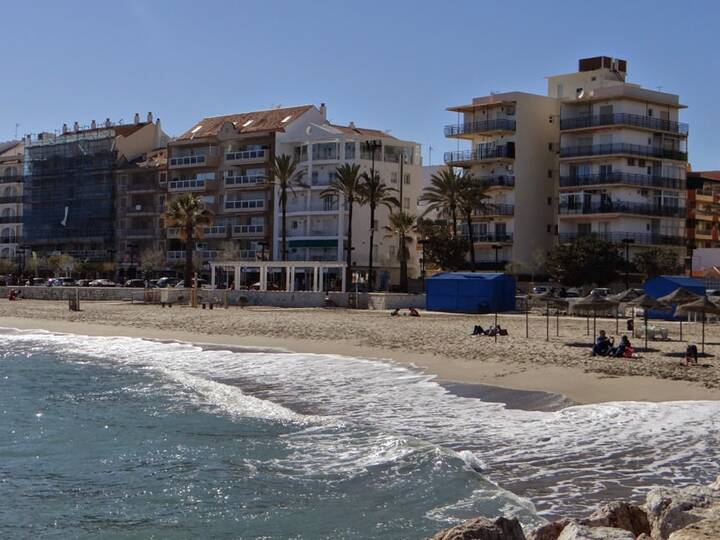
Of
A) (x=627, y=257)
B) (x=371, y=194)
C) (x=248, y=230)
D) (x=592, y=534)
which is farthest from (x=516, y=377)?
(x=248, y=230)

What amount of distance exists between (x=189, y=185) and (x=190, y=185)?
10 centimetres

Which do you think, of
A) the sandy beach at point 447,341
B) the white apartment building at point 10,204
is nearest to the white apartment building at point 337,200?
the sandy beach at point 447,341

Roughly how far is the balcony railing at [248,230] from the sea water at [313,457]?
6647 cm

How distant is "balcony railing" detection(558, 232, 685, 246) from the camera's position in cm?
7456

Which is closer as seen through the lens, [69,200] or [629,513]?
[629,513]

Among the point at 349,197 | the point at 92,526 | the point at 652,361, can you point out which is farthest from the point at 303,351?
the point at 349,197

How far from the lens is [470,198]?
73.4 metres

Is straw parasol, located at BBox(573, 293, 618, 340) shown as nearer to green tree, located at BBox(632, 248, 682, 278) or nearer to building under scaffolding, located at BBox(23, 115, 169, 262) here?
green tree, located at BBox(632, 248, 682, 278)

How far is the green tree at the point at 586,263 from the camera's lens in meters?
67.2

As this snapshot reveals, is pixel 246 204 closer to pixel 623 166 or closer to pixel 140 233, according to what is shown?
pixel 140 233

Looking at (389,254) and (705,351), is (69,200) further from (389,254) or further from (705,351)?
(705,351)

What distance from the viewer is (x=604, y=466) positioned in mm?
15594

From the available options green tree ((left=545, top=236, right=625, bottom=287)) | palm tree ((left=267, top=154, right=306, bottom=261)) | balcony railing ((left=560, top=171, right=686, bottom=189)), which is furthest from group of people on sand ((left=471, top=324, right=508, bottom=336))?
palm tree ((left=267, top=154, right=306, bottom=261))

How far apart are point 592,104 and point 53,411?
206ft
